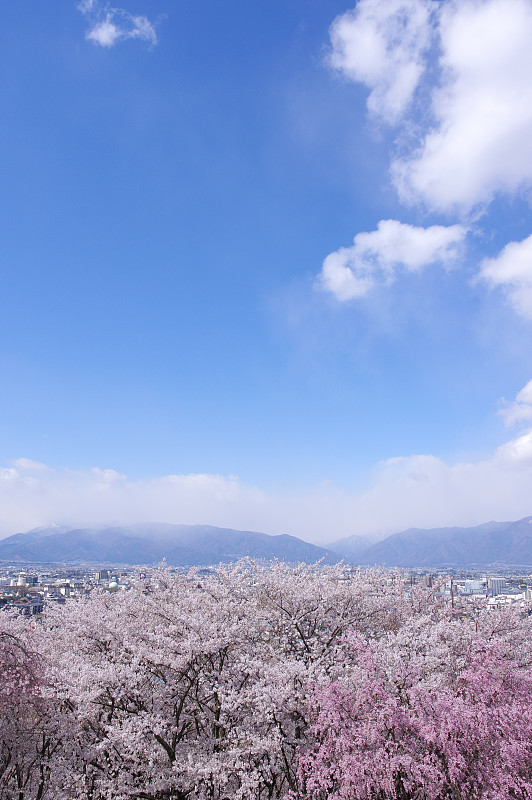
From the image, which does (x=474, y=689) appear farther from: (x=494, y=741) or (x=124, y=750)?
(x=124, y=750)

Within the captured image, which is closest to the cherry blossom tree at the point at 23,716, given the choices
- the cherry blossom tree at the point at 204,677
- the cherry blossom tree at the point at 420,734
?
the cherry blossom tree at the point at 204,677

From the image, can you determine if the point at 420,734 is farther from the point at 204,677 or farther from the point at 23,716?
the point at 23,716

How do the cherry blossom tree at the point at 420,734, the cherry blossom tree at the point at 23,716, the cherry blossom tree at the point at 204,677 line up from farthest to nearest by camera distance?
the cherry blossom tree at the point at 23,716 → the cherry blossom tree at the point at 204,677 → the cherry blossom tree at the point at 420,734

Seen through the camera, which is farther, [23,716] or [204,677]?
[23,716]

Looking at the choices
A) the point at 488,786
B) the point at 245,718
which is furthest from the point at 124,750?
the point at 488,786

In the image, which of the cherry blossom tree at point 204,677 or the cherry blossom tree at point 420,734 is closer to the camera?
the cherry blossom tree at point 420,734

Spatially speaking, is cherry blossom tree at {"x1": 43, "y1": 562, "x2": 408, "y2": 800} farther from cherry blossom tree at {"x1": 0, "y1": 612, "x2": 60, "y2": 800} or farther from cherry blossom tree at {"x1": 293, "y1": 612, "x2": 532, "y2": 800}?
cherry blossom tree at {"x1": 293, "y1": 612, "x2": 532, "y2": 800}

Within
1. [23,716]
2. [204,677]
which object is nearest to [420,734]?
[204,677]

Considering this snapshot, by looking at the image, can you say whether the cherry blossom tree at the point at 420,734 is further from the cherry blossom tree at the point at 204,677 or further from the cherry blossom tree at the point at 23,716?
the cherry blossom tree at the point at 23,716

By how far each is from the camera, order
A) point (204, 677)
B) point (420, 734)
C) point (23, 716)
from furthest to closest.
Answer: point (23, 716), point (204, 677), point (420, 734)

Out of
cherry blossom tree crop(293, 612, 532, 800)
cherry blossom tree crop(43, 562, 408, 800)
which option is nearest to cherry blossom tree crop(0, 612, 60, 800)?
cherry blossom tree crop(43, 562, 408, 800)

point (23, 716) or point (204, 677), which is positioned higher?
point (204, 677)

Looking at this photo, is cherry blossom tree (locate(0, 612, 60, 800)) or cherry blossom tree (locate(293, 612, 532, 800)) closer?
cherry blossom tree (locate(293, 612, 532, 800))

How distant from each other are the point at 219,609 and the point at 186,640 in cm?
141
